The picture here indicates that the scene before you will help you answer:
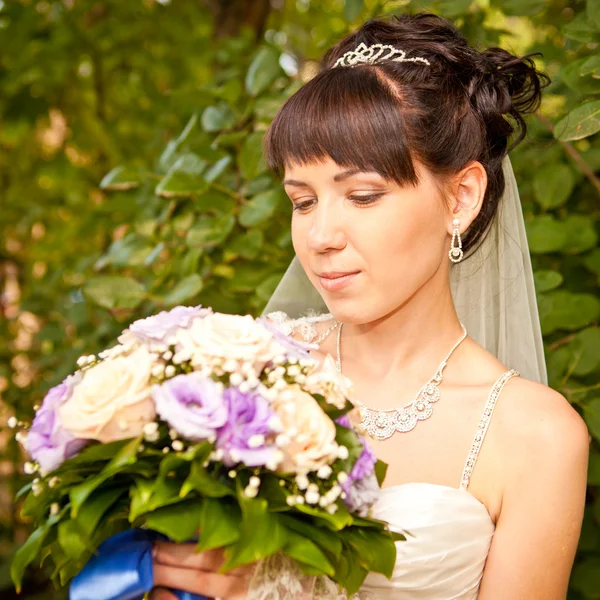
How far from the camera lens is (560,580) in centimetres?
182

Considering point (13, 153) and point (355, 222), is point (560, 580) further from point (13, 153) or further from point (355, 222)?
point (13, 153)

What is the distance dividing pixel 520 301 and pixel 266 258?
95 cm

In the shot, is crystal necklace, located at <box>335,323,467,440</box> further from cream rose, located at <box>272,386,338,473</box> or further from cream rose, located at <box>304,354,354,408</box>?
cream rose, located at <box>272,386,338,473</box>

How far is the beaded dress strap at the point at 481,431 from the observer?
1.91 metres

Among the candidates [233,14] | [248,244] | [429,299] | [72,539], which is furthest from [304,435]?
[233,14]

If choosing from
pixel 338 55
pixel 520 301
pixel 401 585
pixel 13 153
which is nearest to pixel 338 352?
pixel 520 301

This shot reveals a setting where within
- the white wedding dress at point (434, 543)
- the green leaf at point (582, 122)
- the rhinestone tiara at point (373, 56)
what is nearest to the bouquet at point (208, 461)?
the white wedding dress at point (434, 543)

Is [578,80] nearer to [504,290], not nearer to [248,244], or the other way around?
[504,290]

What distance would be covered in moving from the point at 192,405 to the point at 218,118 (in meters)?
1.73

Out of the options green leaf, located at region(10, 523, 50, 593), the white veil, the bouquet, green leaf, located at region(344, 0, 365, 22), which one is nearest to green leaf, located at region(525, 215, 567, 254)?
the white veil

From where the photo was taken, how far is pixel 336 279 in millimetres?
1890

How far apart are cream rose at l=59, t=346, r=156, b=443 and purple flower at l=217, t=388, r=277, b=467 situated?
0.45 feet

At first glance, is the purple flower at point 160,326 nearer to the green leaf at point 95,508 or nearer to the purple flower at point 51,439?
the purple flower at point 51,439

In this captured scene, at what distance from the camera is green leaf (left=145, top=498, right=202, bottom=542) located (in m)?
1.24
